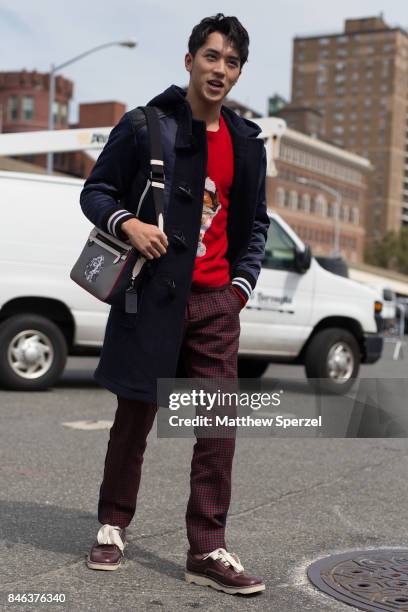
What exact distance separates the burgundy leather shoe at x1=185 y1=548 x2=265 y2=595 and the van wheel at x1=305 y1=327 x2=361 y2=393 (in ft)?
24.6

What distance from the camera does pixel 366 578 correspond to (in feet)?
13.2

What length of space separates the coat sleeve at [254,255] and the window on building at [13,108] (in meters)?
83.7

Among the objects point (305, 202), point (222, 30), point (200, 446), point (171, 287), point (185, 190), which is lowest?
point (200, 446)

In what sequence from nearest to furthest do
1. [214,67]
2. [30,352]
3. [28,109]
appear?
[214,67]
[30,352]
[28,109]

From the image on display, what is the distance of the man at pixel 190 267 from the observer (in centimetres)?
376

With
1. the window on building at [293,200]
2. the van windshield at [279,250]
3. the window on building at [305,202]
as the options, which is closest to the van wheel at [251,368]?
the van windshield at [279,250]

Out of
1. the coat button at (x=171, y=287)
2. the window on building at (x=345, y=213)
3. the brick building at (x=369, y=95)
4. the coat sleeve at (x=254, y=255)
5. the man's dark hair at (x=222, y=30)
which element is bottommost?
the coat button at (x=171, y=287)

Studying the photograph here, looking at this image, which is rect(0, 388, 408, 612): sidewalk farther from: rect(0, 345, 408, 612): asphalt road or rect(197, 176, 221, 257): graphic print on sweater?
rect(197, 176, 221, 257): graphic print on sweater

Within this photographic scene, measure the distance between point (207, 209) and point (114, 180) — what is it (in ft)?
1.16

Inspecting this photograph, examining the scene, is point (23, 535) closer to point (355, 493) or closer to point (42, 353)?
point (355, 493)

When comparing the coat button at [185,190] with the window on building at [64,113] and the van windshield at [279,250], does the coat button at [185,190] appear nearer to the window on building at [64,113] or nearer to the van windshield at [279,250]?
the van windshield at [279,250]

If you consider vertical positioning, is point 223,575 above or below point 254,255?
below

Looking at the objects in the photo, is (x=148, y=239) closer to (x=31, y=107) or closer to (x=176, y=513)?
(x=176, y=513)

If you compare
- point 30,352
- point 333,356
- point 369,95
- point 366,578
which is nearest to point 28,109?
point 333,356
